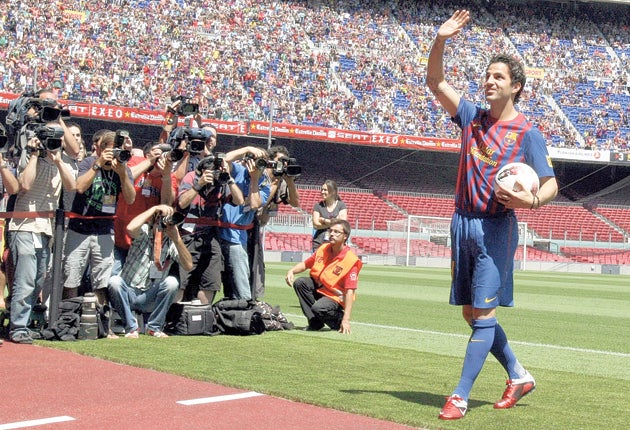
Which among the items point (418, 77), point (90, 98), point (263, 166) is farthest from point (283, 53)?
point (263, 166)

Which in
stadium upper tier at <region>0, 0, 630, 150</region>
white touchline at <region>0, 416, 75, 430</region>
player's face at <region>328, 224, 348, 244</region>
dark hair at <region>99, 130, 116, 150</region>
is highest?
stadium upper tier at <region>0, 0, 630, 150</region>

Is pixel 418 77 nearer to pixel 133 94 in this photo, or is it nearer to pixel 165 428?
pixel 133 94

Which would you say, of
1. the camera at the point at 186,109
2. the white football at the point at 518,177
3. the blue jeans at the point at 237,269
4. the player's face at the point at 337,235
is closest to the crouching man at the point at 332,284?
the player's face at the point at 337,235

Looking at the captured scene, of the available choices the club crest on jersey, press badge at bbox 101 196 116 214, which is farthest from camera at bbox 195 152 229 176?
the club crest on jersey

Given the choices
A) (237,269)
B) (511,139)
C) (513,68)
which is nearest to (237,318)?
(237,269)

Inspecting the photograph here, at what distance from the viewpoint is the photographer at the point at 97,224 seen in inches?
346

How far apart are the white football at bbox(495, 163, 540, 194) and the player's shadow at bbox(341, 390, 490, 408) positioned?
4.82ft

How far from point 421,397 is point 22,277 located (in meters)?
3.89

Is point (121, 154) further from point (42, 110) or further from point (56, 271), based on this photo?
point (56, 271)

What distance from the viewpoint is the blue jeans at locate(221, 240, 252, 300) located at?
10.0 meters

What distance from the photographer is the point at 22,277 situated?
27.1 feet

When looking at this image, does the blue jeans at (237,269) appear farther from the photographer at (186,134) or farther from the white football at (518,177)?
the white football at (518,177)

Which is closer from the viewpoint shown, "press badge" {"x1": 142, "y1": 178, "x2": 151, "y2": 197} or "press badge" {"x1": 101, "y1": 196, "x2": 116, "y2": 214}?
"press badge" {"x1": 101, "y1": 196, "x2": 116, "y2": 214}

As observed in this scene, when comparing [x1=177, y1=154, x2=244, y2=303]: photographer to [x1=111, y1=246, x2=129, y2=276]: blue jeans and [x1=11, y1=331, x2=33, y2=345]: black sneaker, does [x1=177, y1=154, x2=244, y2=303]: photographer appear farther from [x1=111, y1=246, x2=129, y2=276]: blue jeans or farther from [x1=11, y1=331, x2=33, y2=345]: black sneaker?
[x1=11, y1=331, x2=33, y2=345]: black sneaker
